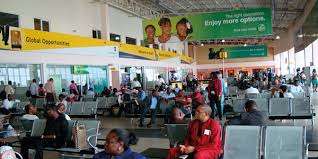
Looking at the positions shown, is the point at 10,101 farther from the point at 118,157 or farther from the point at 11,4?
the point at 118,157

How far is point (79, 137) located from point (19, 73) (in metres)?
11.9

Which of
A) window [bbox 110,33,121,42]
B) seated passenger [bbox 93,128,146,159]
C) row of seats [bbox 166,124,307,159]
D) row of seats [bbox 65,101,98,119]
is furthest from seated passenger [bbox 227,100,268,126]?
window [bbox 110,33,121,42]

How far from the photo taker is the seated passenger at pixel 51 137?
21.5 ft

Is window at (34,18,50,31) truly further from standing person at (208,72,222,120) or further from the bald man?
the bald man

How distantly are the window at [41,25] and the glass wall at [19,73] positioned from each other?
235 centimetres

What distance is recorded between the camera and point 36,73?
17.9 meters

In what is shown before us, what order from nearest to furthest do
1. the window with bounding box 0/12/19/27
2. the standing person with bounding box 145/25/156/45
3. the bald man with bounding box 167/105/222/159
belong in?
1. the bald man with bounding box 167/105/222/159
2. the window with bounding box 0/12/19/27
3. the standing person with bounding box 145/25/156/45

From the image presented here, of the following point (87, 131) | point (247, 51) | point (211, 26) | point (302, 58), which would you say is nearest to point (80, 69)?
point (211, 26)

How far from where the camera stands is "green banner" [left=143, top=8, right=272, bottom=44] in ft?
53.7

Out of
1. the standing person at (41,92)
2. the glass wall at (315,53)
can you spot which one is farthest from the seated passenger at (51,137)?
the glass wall at (315,53)

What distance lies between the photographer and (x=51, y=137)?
6684 millimetres

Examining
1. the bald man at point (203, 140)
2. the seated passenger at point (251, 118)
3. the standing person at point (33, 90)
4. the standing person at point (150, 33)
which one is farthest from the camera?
the standing person at point (150, 33)

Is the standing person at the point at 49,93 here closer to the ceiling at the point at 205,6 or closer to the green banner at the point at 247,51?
the ceiling at the point at 205,6

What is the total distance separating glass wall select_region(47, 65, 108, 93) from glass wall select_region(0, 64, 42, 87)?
0.80 meters
